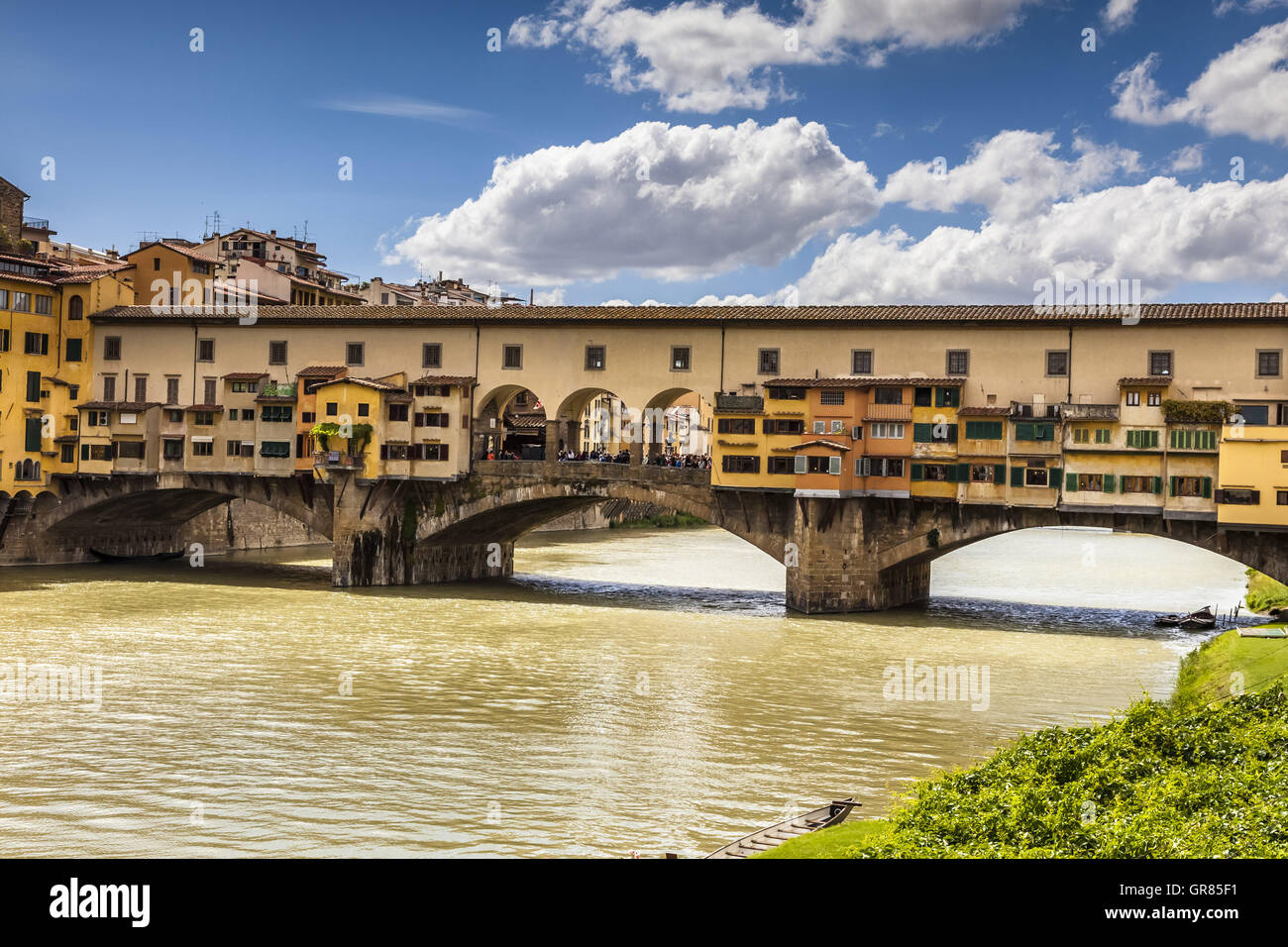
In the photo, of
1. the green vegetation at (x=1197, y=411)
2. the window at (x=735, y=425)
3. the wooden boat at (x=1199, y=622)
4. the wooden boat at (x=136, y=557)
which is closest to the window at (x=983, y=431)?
the green vegetation at (x=1197, y=411)

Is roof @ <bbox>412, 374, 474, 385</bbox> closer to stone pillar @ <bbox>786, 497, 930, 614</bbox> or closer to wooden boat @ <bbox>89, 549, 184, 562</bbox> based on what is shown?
stone pillar @ <bbox>786, 497, 930, 614</bbox>

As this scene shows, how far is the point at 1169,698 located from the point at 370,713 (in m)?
17.5

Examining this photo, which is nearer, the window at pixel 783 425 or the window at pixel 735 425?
the window at pixel 783 425

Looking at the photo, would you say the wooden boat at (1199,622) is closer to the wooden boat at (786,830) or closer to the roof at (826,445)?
the roof at (826,445)

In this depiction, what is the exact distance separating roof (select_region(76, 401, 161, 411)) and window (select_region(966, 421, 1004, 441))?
32988 mm

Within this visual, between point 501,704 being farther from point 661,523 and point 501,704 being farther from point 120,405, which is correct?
point 661,523

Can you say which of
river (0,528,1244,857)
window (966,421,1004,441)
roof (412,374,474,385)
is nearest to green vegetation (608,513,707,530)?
river (0,528,1244,857)

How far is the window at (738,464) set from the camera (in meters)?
42.2

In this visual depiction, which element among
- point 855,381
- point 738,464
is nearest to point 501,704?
point 738,464

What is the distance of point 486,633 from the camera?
3650cm

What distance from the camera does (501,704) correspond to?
86.1 feet

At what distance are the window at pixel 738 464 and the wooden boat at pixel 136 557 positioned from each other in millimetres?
29487
